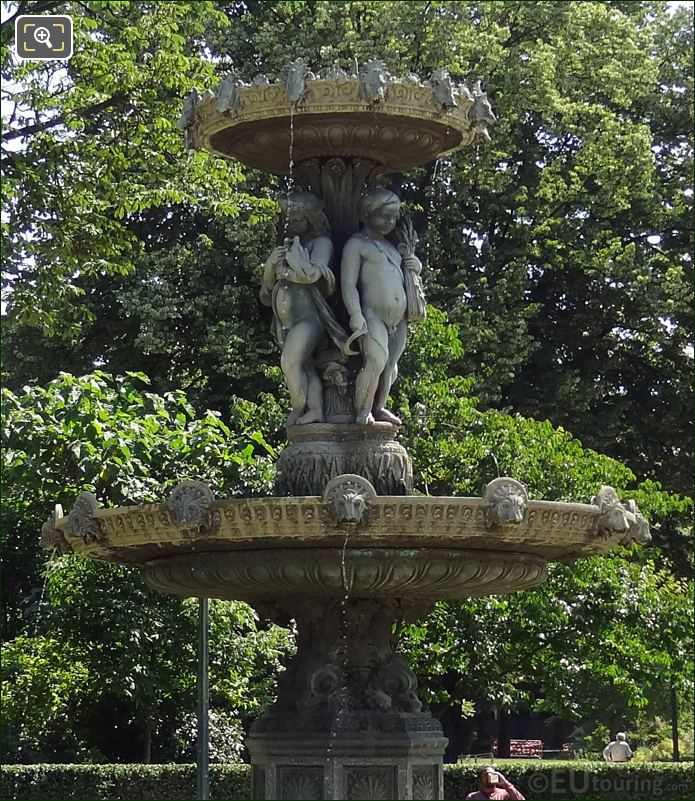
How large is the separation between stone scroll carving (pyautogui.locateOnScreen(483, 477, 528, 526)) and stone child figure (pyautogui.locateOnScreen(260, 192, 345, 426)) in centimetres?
192

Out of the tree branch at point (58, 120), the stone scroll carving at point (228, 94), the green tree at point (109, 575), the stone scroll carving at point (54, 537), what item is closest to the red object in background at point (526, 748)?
the green tree at point (109, 575)

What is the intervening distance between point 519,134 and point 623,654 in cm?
1204

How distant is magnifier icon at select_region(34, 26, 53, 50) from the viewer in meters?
17.5

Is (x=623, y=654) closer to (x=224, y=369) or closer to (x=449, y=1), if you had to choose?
(x=224, y=369)

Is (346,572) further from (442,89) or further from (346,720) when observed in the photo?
(442,89)

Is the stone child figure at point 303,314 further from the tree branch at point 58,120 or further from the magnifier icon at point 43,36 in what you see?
the magnifier icon at point 43,36

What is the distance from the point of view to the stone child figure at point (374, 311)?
10359 mm

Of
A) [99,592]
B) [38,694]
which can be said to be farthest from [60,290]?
[38,694]

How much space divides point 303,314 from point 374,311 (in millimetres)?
472

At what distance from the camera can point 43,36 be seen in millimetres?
17641

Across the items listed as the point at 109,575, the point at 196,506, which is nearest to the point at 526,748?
the point at 109,575

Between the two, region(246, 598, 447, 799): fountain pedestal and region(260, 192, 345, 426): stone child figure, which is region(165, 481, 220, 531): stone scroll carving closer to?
region(246, 598, 447, 799): fountain pedestal

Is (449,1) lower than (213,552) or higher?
higher

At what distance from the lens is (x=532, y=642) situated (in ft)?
70.9
